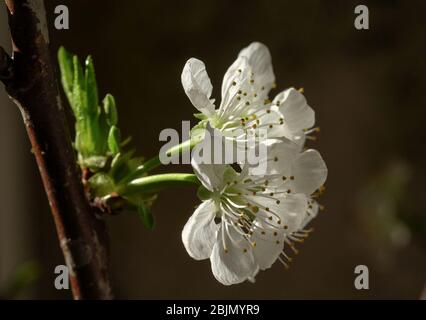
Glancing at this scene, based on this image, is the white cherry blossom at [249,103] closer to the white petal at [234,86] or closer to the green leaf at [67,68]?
the white petal at [234,86]

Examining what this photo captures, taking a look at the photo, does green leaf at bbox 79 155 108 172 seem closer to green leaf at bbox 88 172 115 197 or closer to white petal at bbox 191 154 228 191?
green leaf at bbox 88 172 115 197

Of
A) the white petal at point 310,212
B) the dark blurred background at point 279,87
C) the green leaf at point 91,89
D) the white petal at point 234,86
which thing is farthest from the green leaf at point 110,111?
the dark blurred background at point 279,87

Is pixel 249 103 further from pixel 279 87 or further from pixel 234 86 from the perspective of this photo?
pixel 279 87

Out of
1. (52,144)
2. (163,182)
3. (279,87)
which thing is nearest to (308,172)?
(163,182)

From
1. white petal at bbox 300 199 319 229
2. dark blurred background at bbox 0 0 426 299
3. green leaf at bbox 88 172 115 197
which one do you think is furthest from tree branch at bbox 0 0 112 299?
dark blurred background at bbox 0 0 426 299
